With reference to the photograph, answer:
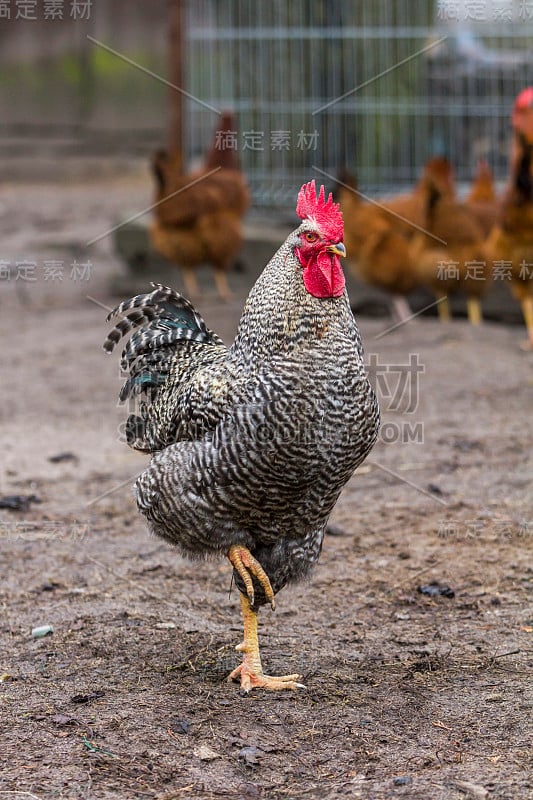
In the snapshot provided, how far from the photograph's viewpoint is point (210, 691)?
3.75m

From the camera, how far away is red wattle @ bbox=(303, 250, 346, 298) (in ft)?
11.4

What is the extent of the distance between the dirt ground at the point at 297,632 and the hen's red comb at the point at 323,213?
174cm

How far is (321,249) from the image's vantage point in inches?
136

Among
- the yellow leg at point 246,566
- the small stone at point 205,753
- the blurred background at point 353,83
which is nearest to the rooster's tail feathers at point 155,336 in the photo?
the yellow leg at point 246,566

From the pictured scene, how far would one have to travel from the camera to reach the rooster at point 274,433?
11.2 feet

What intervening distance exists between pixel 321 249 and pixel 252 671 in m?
1.64

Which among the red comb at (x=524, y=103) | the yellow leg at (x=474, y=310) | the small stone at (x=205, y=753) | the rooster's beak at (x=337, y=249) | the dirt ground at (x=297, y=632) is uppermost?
the red comb at (x=524, y=103)

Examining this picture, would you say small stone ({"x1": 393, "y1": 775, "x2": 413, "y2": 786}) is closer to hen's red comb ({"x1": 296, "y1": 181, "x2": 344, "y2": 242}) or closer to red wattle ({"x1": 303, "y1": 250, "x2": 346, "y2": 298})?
red wattle ({"x1": 303, "y1": 250, "x2": 346, "y2": 298})

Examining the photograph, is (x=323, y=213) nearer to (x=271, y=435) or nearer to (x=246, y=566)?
(x=271, y=435)

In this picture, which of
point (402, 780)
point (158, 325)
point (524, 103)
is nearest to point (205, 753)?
point (402, 780)

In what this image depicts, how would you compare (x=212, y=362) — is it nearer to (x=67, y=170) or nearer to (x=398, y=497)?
(x=398, y=497)

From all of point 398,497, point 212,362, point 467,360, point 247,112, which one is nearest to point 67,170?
point 247,112

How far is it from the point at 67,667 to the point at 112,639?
0.96ft

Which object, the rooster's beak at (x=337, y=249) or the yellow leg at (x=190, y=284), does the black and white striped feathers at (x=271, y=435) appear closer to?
the rooster's beak at (x=337, y=249)
